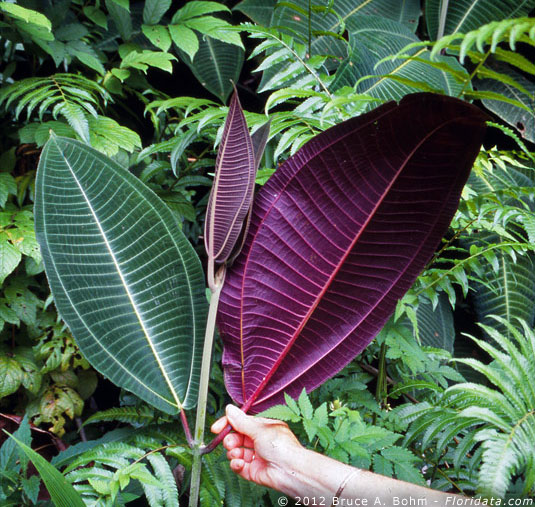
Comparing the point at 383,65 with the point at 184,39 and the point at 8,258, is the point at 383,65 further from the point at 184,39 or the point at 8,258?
the point at 8,258

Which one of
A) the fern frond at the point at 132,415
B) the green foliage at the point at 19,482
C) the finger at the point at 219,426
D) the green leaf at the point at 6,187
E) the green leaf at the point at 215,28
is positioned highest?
the green leaf at the point at 215,28

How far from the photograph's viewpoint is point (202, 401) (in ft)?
2.92

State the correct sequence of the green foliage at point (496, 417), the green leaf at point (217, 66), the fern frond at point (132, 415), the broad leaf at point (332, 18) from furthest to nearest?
the green leaf at point (217, 66)
the broad leaf at point (332, 18)
the fern frond at point (132, 415)
the green foliage at point (496, 417)

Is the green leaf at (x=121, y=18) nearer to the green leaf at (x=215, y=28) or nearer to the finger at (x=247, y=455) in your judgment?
the green leaf at (x=215, y=28)

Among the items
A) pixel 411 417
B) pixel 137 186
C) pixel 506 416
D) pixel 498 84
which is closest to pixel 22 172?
pixel 137 186

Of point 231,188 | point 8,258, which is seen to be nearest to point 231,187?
point 231,188

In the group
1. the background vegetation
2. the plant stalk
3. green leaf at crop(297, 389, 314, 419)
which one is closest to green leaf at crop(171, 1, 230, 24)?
the background vegetation

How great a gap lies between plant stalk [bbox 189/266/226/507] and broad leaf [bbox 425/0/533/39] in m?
1.77

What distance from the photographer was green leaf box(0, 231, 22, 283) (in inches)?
46.6

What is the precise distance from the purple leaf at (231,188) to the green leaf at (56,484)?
0.42 m

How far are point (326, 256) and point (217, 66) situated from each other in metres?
1.30

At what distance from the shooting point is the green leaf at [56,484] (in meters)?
0.73

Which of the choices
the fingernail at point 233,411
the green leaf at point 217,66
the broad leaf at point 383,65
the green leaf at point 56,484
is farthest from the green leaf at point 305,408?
the green leaf at point 217,66

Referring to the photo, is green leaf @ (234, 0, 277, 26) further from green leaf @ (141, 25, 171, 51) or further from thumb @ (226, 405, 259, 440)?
thumb @ (226, 405, 259, 440)
